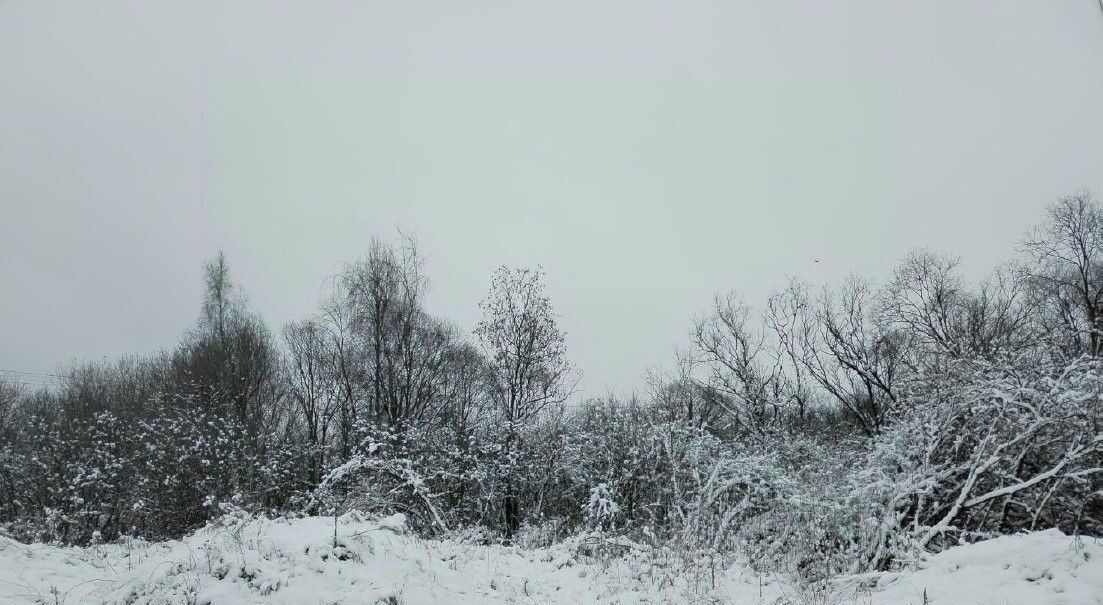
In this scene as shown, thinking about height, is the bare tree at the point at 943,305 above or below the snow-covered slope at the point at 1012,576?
above

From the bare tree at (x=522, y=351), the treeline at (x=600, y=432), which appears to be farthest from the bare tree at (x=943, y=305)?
the bare tree at (x=522, y=351)

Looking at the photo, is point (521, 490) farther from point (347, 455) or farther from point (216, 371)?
point (216, 371)

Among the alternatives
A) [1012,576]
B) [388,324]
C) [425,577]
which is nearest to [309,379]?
[388,324]

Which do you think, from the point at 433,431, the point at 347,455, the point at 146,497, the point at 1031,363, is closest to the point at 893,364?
the point at 1031,363

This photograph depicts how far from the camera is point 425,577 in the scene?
7.21 meters

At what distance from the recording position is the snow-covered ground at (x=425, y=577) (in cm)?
605

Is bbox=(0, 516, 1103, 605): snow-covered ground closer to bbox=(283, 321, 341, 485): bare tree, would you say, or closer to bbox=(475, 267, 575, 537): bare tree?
bbox=(475, 267, 575, 537): bare tree

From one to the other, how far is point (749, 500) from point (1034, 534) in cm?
616

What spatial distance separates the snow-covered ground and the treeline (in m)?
1.57

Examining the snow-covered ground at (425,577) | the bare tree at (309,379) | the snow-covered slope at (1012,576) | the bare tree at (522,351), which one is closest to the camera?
the snow-covered slope at (1012,576)

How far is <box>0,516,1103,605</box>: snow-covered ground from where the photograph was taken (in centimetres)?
605

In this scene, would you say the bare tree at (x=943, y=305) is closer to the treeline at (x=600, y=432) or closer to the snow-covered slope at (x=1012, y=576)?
the treeline at (x=600, y=432)

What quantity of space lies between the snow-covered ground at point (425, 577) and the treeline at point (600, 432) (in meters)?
1.57

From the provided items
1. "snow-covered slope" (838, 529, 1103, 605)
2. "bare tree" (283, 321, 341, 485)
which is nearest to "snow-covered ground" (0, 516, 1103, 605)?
"snow-covered slope" (838, 529, 1103, 605)
